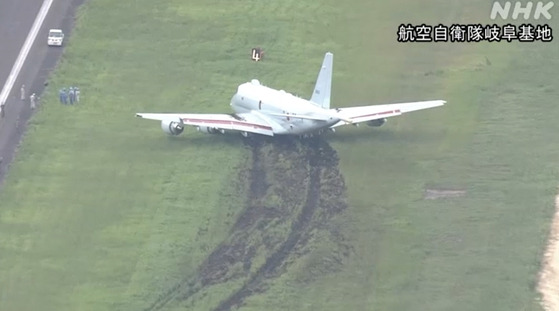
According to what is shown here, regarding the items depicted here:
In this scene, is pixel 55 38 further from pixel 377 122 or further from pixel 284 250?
pixel 284 250

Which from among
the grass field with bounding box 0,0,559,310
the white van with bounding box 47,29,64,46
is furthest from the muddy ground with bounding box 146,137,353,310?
the white van with bounding box 47,29,64,46

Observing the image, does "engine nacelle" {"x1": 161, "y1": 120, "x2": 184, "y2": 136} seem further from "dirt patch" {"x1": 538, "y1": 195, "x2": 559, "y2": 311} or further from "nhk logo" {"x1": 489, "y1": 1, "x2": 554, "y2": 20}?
"nhk logo" {"x1": 489, "y1": 1, "x2": 554, "y2": 20}

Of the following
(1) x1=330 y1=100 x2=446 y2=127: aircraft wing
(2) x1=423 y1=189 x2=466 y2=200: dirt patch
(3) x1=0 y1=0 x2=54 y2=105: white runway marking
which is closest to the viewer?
(2) x1=423 y1=189 x2=466 y2=200: dirt patch

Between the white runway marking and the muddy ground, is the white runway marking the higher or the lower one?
the higher one

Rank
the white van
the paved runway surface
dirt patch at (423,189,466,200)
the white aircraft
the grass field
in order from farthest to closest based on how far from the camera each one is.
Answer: the white van, the paved runway surface, the white aircraft, dirt patch at (423,189,466,200), the grass field

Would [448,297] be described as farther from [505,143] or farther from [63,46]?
[63,46]

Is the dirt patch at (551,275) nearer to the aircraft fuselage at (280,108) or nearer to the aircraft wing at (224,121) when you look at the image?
the aircraft fuselage at (280,108)

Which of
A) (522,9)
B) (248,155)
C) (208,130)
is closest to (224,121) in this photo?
(208,130)

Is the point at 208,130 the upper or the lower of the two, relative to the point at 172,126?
lower
